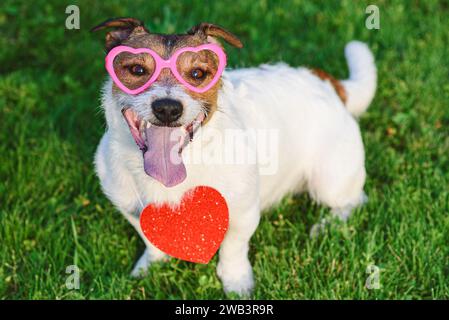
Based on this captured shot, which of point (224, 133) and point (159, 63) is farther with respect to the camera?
point (224, 133)

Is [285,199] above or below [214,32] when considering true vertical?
below

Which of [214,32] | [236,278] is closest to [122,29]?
[214,32]

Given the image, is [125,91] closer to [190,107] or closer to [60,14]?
[190,107]

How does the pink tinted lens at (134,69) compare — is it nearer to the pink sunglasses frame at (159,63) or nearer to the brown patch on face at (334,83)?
the pink sunglasses frame at (159,63)

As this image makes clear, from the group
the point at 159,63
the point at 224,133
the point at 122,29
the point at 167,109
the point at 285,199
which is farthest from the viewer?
the point at 285,199

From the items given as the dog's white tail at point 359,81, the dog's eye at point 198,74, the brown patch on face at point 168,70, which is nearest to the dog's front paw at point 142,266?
the brown patch on face at point 168,70

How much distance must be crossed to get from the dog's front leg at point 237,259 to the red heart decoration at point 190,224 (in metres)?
0.12

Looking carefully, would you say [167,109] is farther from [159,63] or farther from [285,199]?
[285,199]

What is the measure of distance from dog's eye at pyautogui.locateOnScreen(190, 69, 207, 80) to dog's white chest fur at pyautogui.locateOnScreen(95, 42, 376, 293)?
0.61 ft

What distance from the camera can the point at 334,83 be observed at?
4.23 m

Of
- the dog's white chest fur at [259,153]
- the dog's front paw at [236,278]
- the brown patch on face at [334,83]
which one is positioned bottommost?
the dog's front paw at [236,278]

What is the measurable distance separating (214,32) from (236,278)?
1376 mm

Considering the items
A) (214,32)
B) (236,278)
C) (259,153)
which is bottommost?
(236,278)

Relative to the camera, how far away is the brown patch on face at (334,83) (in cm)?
415
